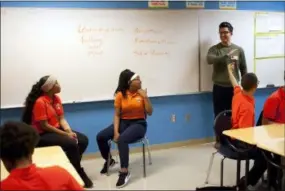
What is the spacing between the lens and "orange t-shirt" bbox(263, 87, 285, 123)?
2834 millimetres

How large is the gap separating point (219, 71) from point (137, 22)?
1127 mm

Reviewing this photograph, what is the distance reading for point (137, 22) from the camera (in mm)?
4020

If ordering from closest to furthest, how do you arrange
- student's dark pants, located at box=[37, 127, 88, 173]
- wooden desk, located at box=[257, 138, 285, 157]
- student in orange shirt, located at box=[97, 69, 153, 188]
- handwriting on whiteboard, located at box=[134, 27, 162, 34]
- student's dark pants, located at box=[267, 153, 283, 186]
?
wooden desk, located at box=[257, 138, 285, 157] < student's dark pants, located at box=[267, 153, 283, 186] < student's dark pants, located at box=[37, 127, 88, 173] < student in orange shirt, located at box=[97, 69, 153, 188] < handwriting on whiteboard, located at box=[134, 27, 162, 34]

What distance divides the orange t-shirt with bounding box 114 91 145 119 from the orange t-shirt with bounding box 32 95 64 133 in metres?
0.59

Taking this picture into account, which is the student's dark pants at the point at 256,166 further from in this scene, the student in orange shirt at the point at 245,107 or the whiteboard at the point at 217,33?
the whiteboard at the point at 217,33

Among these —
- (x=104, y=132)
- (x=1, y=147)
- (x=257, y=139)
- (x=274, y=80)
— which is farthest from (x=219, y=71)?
(x=1, y=147)

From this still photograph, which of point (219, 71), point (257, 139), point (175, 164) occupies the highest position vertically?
point (219, 71)

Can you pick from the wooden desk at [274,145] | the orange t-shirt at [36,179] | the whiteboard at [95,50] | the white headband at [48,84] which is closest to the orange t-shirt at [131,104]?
the whiteboard at [95,50]

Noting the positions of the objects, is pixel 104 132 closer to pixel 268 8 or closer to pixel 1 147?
pixel 1 147

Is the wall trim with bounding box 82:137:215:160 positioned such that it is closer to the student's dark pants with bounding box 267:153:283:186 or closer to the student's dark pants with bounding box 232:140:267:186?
the student's dark pants with bounding box 232:140:267:186

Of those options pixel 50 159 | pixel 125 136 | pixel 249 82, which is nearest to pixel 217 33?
pixel 249 82

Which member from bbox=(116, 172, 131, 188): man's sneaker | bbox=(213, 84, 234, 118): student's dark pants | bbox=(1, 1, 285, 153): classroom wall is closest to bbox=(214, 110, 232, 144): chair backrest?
bbox=(116, 172, 131, 188): man's sneaker

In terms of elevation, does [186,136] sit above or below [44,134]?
below

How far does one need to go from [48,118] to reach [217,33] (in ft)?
7.63
